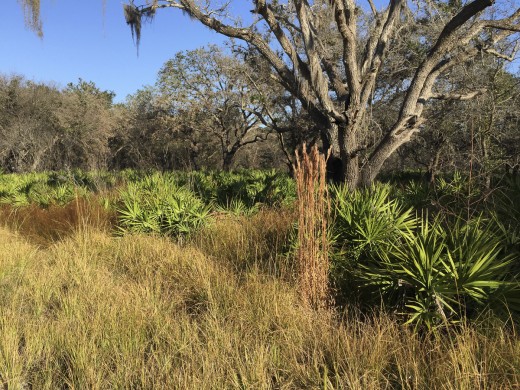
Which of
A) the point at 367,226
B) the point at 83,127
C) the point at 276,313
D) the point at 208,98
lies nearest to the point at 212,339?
the point at 276,313

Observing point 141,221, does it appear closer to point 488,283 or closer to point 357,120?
point 357,120

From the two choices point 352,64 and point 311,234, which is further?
point 352,64

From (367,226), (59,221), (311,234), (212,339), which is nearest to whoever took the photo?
(212,339)

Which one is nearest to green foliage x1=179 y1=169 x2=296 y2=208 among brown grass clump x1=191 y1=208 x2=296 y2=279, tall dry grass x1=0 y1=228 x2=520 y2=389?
brown grass clump x1=191 y1=208 x2=296 y2=279

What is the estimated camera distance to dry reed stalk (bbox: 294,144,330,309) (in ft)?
11.5

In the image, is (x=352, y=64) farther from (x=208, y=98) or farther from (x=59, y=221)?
(x=208, y=98)

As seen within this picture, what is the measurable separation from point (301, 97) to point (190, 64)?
17.8 meters

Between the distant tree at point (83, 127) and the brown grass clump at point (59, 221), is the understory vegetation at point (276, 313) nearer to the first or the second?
the brown grass clump at point (59, 221)

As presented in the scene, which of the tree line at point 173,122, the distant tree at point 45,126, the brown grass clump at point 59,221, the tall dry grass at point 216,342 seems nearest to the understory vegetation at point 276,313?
the tall dry grass at point 216,342

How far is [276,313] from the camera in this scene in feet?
10.8

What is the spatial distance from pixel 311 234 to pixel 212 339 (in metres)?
1.21

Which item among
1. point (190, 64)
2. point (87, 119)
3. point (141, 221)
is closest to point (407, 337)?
point (141, 221)

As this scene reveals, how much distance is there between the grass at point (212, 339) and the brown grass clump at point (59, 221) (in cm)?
247

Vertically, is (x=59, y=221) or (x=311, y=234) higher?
(x=311, y=234)
